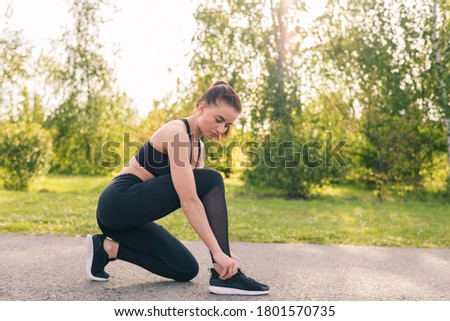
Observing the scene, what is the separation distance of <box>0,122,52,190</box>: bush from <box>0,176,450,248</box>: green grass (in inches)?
53.2

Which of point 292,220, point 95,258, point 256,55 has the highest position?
point 256,55

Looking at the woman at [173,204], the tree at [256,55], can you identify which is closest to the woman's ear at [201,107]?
the woman at [173,204]

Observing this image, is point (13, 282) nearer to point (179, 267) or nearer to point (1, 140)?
point (179, 267)

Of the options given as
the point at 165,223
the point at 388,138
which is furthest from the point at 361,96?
the point at 165,223

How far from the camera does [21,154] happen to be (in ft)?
41.6

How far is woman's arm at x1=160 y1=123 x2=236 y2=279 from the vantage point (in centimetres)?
323

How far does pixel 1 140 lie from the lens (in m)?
12.7

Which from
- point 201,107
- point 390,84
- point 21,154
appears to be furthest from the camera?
point 21,154

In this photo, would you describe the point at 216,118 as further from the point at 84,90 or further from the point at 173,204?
the point at 84,90

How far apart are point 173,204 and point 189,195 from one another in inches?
7.0

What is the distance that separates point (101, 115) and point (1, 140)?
4.42 meters

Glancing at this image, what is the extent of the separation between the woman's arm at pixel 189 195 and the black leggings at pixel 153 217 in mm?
68

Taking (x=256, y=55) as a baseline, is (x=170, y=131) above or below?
below

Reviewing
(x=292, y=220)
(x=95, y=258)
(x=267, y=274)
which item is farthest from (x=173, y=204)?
(x=292, y=220)
